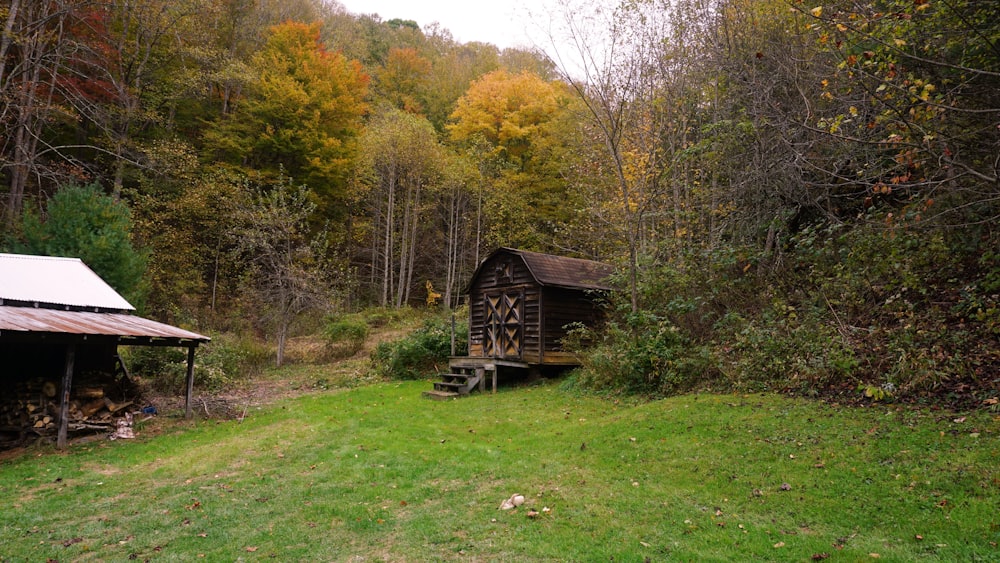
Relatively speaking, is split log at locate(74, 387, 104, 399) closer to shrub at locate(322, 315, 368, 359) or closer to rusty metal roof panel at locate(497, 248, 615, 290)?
rusty metal roof panel at locate(497, 248, 615, 290)

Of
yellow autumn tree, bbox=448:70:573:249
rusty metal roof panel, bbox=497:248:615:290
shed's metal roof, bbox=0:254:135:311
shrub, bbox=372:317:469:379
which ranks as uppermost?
yellow autumn tree, bbox=448:70:573:249

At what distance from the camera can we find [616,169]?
14773mm

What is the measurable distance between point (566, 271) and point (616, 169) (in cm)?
311

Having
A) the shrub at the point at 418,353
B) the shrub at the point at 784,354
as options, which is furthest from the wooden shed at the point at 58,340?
the shrub at the point at 784,354

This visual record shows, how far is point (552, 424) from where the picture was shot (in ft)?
29.6

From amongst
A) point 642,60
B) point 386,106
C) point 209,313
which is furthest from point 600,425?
point 386,106

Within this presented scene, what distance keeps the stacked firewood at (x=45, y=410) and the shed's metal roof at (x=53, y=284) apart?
5.21 feet

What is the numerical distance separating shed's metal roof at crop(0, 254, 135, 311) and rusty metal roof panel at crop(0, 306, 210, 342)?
24cm

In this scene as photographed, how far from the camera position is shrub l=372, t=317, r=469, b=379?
16797 millimetres

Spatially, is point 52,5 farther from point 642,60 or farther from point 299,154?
point 642,60

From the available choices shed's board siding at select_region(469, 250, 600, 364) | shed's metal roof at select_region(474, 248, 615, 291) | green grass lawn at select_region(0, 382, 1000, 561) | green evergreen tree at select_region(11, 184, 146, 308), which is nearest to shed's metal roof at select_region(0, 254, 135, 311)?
green evergreen tree at select_region(11, 184, 146, 308)

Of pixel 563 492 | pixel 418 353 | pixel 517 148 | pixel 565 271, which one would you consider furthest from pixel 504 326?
pixel 517 148

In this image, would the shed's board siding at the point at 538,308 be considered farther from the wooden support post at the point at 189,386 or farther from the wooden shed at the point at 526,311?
the wooden support post at the point at 189,386

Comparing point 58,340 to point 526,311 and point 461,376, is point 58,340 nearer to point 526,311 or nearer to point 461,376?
point 461,376
